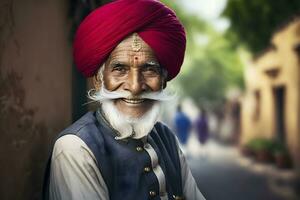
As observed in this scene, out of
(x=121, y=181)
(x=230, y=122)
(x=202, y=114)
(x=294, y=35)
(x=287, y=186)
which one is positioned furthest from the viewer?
(x=230, y=122)

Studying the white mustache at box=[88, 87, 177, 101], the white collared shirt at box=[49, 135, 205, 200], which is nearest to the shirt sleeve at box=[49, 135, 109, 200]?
the white collared shirt at box=[49, 135, 205, 200]

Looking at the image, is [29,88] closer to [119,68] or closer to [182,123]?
[119,68]

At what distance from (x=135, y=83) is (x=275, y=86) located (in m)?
12.6

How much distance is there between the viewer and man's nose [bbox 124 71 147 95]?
2326 mm

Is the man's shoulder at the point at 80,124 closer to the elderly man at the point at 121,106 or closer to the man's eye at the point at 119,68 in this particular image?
the elderly man at the point at 121,106

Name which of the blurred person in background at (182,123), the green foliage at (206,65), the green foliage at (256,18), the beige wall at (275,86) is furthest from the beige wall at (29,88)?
the green foliage at (206,65)

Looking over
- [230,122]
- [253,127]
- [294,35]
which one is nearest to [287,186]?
[294,35]

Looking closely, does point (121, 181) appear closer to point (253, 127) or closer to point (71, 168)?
point (71, 168)

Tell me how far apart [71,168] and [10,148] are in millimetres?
302

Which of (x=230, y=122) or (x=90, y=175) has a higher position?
(x=90, y=175)

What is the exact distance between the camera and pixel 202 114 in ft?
45.8

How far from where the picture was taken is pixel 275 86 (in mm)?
14234

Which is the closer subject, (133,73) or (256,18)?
(133,73)

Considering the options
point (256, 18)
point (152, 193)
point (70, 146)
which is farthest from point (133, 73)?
point (256, 18)
